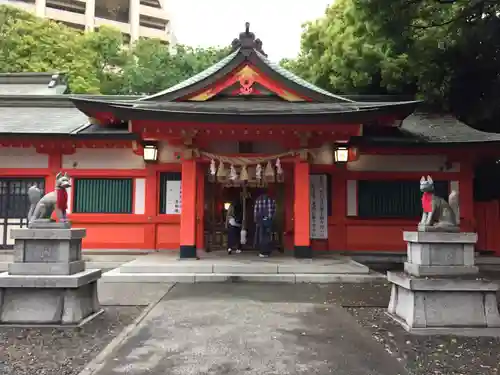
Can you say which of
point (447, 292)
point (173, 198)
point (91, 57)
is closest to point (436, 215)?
point (447, 292)

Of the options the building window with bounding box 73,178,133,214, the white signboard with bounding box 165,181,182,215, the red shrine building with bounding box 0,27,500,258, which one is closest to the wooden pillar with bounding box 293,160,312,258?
the red shrine building with bounding box 0,27,500,258

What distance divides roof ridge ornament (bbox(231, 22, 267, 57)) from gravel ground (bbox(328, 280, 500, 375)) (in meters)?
7.76

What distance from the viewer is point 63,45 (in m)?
28.8

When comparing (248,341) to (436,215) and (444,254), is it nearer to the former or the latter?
(444,254)

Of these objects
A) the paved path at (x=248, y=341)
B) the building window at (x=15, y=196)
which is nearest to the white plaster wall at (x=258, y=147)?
the paved path at (x=248, y=341)

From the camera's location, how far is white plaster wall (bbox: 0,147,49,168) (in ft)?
42.3

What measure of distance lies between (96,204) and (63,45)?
20604mm

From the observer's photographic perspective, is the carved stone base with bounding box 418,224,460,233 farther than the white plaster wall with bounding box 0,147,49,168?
No

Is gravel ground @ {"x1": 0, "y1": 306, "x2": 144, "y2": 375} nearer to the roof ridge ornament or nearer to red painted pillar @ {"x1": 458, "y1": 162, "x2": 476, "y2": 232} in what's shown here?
the roof ridge ornament

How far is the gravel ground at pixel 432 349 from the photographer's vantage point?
446 cm

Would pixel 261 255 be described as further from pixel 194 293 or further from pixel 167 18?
pixel 167 18

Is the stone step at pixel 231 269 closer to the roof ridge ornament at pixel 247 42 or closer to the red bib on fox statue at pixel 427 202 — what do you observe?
the red bib on fox statue at pixel 427 202

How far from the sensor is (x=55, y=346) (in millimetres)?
5137

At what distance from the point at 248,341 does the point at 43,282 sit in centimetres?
A: 300
